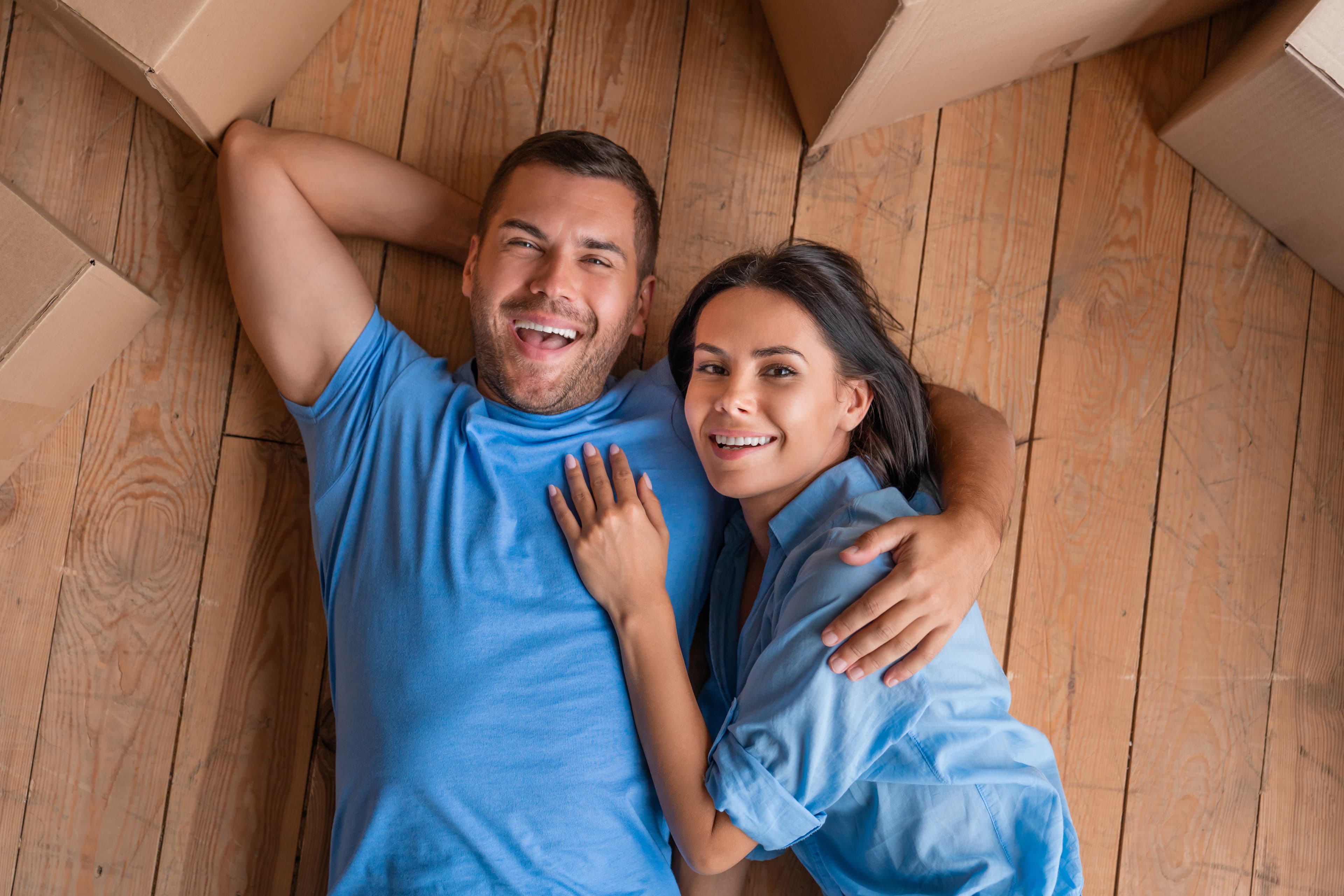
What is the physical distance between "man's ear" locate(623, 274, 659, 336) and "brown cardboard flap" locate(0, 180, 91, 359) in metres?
0.55

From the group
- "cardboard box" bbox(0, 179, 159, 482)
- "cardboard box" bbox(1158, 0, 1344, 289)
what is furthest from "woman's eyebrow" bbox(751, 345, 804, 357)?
"cardboard box" bbox(0, 179, 159, 482)

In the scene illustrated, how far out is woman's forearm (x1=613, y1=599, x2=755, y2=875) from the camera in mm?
1019

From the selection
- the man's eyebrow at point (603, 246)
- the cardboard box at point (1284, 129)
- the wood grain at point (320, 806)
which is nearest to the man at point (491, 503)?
the man's eyebrow at point (603, 246)

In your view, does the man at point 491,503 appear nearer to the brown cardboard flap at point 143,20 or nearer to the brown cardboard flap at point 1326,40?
the brown cardboard flap at point 143,20

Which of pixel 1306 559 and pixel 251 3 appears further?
pixel 1306 559

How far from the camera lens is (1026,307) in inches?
54.8

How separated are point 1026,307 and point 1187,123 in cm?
38

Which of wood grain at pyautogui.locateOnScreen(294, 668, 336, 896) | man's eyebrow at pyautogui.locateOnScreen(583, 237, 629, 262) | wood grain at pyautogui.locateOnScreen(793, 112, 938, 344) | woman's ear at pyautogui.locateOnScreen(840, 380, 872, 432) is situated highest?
wood grain at pyautogui.locateOnScreen(793, 112, 938, 344)

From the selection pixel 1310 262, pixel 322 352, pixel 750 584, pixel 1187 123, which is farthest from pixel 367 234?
pixel 1310 262

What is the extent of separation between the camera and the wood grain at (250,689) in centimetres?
131

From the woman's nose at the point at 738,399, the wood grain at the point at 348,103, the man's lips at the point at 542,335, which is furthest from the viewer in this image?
the wood grain at the point at 348,103

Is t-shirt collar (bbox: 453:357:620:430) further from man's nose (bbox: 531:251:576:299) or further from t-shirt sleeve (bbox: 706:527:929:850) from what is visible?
t-shirt sleeve (bbox: 706:527:929:850)

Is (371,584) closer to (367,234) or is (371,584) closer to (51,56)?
(367,234)

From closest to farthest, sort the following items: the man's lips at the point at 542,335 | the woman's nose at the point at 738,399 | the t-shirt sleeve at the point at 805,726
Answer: the t-shirt sleeve at the point at 805,726 → the woman's nose at the point at 738,399 → the man's lips at the point at 542,335
